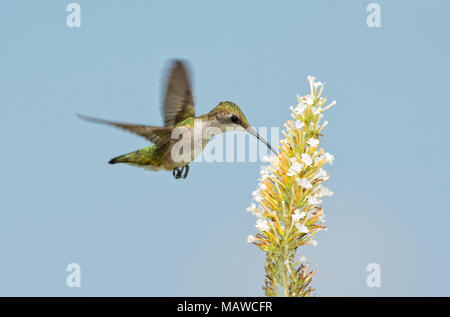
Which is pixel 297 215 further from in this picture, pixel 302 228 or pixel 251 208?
pixel 251 208

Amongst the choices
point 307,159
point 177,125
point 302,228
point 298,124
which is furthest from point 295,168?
point 177,125

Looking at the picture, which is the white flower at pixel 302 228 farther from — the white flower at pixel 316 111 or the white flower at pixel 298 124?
the white flower at pixel 316 111

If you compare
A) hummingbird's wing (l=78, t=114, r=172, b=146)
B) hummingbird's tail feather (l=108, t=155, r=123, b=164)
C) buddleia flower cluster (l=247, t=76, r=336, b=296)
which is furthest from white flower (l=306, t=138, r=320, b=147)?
hummingbird's tail feather (l=108, t=155, r=123, b=164)

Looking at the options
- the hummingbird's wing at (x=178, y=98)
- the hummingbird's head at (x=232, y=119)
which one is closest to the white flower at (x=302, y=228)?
the hummingbird's head at (x=232, y=119)
